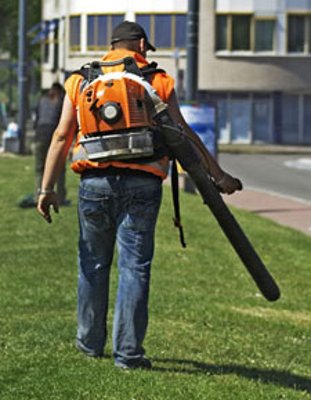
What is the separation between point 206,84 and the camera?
55.7 m

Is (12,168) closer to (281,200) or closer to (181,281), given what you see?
(281,200)

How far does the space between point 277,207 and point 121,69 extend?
13792 mm

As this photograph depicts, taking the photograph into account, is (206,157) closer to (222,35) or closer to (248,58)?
(248,58)

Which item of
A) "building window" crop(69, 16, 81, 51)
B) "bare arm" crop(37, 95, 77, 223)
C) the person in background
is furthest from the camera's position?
"building window" crop(69, 16, 81, 51)

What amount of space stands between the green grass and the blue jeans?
0.25 meters

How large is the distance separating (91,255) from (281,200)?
15090 millimetres

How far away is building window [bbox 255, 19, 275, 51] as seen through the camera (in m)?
55.8

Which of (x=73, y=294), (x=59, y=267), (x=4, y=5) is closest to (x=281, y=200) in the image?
(x=59, y=267)

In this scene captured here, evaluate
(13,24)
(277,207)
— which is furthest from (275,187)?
(13,24)

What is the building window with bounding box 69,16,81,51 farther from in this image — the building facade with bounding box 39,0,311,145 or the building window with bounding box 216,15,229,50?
the building window with bounding box 216,15,229,50

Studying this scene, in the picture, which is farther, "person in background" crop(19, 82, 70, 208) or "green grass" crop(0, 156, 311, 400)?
"person in background" crop(19, 82, 70, 208)

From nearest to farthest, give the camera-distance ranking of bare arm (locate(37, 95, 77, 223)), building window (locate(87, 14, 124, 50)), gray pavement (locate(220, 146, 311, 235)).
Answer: bare arm (locate(37, 95, 77, 223)) < gray pavement (locate(220, 146, 311, 235)) < building window (locate(87, 14, 124, 50))

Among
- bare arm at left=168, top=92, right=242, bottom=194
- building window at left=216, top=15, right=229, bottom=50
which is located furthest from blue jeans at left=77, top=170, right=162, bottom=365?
building window at left=216, top=15, right=229, bottom=50

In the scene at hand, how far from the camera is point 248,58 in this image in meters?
55.7
